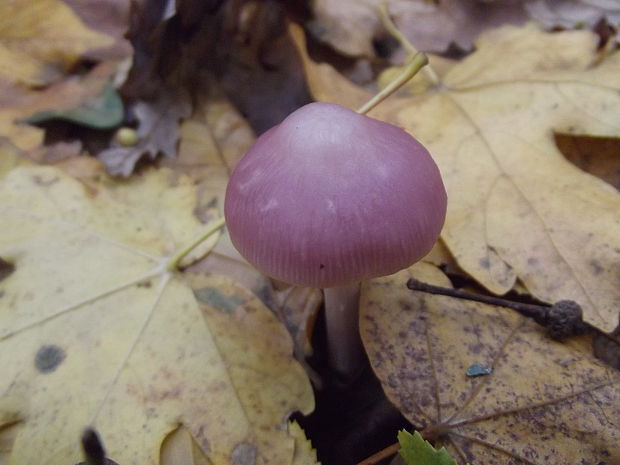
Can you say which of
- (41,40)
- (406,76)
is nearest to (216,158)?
(406,76)

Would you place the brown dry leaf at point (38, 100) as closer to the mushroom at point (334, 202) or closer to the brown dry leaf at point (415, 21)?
the brown dry leaf at point (415, 21)

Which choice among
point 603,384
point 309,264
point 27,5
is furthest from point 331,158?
point 27,5

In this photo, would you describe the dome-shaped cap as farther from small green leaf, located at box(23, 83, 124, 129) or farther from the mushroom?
small green leaf, located at box(23, 83, 124, 129)

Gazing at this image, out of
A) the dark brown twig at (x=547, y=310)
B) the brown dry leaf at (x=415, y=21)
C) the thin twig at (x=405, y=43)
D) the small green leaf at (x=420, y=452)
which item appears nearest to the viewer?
the small green leaf at (x=420, y=452)

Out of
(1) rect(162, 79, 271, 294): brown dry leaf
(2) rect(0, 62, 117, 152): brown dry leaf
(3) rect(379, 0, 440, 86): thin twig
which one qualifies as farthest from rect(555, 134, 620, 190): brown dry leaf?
(2) rect(0, 62, 117, 152): brown dry leaf

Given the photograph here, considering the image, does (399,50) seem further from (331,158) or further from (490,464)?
(490,464)

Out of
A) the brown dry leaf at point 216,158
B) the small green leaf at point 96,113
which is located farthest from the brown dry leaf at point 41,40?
the brown dry leaf at point 216,158

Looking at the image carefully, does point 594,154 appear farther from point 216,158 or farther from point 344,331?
point 216,158
